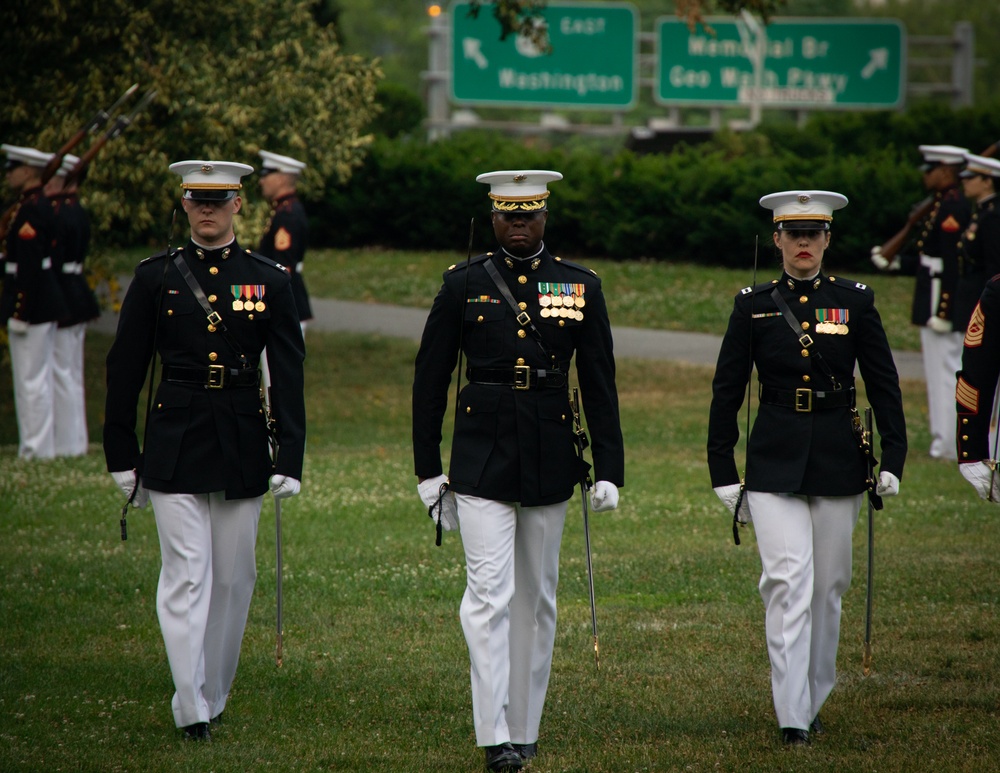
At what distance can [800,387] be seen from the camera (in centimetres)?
630

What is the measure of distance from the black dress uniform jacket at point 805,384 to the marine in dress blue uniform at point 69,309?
8562 millimetres

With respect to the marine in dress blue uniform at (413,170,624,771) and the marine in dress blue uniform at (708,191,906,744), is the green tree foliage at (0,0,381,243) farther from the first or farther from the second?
the marine in dress blue uniform at (708,191,906,744)

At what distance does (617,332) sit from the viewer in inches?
862

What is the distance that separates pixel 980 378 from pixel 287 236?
8.94m

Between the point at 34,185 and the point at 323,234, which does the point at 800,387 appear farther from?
the point at 323,234

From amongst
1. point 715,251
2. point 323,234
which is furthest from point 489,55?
point 715,251

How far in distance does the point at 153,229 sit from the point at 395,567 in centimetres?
1086

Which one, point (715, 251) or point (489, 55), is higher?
point (489, 55)

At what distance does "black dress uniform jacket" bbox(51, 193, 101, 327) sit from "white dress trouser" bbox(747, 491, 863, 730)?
8.81 metres

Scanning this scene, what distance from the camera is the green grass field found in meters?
6.04

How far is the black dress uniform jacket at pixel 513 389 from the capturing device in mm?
5914

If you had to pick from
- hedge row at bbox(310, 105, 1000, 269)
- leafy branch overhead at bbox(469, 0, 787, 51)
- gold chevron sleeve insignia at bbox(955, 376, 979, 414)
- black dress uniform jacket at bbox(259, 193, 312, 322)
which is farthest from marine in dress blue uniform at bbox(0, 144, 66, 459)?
hedge row at bbox(310, 105, 1000, 269)

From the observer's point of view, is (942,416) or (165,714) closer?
(165,714)

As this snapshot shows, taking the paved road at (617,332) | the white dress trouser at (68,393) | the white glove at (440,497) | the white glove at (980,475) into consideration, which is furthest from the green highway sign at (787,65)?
the white glove at (440,497)
